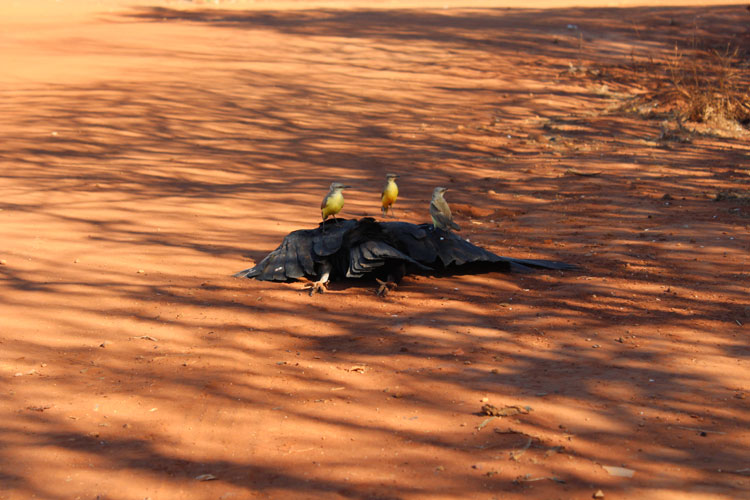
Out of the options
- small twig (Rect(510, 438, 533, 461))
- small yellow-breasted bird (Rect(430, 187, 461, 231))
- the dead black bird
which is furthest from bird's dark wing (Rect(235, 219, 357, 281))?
small twig (Rect(510, 438, 533, 461))

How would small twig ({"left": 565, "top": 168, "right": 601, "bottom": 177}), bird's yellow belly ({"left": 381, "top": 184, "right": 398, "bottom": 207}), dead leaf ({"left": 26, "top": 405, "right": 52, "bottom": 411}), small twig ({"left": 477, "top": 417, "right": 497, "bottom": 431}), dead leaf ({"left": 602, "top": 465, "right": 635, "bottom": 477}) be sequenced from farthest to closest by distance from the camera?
small twig ({"left": 565, "top": 168, "right": 601, "bottom": 177})
bird's yellow belly ({"left": 381, "top": 184, "right": 398, "bottom": 207})
dead leaf ({"left": 26, "top": 405, "right": 52, "bottom": 411})
small twig ({"left": 477, "top": 417, "right": 497, "bottom": 431})
dead leaf ({"left": 602, "top": 465, "right": 635, "bottom": 477})

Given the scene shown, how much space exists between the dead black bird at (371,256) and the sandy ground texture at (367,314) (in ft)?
0.51

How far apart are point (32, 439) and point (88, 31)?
2487 cm

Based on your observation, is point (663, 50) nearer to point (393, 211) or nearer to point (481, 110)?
point (481, 110)

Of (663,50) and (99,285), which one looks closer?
(99,285)

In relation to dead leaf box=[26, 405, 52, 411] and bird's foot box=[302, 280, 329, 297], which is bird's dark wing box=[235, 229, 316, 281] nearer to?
bird's foot box=[302, 280, 329, 297]

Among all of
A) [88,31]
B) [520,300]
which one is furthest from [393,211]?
[88,31]

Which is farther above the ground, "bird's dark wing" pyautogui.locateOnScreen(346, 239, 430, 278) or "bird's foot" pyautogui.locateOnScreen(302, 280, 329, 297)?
"bird's dark wing" pyautogui.locateOnScreen(346, 239, 430, 278)

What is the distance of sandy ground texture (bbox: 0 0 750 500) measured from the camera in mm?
3295

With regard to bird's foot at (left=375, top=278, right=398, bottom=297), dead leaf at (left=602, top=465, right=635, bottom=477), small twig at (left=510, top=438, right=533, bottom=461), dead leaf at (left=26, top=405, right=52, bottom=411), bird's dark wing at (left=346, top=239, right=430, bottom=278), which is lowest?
dead leaf at (left=26, top=405, right=52, bottom=411)

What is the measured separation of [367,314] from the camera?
521 centimetres

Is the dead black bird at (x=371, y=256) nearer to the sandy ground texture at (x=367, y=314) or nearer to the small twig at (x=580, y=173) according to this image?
the sandy ground texture at (x=367, y=314)

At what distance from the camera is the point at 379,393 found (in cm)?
398

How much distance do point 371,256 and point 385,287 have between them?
0.27m
